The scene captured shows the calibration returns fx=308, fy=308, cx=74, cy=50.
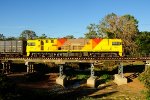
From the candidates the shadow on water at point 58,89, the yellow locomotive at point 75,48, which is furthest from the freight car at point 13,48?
the shadow on water at point 58,89

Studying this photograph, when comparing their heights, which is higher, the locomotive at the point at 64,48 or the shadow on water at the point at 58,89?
the locomotive at the point at 64,48

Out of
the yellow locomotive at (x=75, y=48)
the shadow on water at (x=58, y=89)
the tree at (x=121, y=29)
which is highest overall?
the tree at (x=121, y=29)

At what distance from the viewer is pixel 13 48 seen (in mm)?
70438

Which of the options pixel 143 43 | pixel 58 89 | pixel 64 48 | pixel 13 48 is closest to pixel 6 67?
pixel 13 48

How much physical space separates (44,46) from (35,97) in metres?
23.7

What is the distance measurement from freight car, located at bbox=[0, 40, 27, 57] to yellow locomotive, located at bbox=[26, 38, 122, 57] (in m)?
1.81

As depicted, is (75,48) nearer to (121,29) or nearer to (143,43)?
(121,29)

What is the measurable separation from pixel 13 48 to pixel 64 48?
40.0 feet

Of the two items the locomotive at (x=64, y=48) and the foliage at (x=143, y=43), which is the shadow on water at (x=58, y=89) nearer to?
the locomotive at (x=64, y=48)

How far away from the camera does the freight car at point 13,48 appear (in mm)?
70000

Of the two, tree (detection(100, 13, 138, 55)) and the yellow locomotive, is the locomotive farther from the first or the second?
tree (detection(100, 13, 138, 55))

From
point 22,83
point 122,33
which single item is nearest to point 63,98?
point 22,83

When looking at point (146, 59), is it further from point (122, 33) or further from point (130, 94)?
point (122, 33)

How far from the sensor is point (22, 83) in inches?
2447
